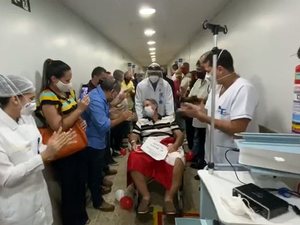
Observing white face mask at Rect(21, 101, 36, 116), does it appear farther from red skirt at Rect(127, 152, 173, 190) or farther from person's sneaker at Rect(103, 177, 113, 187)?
person's sneaker at Rect(103, 177, 113, 187)

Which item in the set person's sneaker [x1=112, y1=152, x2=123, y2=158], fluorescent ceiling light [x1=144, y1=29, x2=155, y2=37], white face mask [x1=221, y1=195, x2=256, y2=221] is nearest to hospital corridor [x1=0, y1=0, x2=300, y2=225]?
white face mask [x1=221, y1=195, x2=256, y2=221]

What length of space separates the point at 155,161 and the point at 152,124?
429 millimetres

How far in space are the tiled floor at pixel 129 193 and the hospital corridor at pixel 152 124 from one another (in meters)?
0.02

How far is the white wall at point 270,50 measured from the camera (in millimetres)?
1639

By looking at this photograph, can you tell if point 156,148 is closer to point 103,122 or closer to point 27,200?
point 103,122

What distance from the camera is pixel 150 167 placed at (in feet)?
7.73

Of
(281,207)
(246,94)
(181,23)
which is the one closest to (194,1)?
(181,23)

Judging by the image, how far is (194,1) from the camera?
284 cm

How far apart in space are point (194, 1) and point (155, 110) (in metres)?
1.45

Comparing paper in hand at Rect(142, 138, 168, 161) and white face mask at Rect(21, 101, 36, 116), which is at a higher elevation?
white face mask at Rect(21, 101, 36, 116)

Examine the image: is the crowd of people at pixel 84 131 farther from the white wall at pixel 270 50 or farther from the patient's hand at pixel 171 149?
the white wall at pixel 270 50

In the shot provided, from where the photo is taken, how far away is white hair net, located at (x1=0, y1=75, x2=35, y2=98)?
1214 millimetres

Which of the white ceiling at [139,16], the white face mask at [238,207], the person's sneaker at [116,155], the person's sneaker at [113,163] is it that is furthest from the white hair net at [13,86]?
the person's sneaker at [116,155]

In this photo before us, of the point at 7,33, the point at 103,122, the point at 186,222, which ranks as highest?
the point at 7,33
